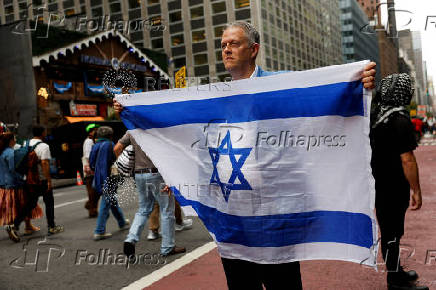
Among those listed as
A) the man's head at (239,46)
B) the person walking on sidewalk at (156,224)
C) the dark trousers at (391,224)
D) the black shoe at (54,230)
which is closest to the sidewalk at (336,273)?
the dark trousers at (391,224)

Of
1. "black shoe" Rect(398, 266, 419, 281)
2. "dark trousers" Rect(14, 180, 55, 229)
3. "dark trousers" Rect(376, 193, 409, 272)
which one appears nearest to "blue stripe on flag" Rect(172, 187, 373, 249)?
"dark trousers" Rect(376, 193, 409, 272)

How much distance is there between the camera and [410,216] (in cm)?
673

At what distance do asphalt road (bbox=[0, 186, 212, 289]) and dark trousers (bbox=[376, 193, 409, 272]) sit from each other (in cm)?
252

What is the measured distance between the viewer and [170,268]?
4.93 m

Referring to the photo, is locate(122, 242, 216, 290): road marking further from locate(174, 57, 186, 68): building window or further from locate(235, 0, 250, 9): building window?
locate(174, 57, 186, 68): building window

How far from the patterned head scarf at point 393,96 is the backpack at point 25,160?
5831 mm

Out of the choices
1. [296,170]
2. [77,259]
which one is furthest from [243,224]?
[77,259]

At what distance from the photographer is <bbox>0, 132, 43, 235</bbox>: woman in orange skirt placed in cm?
728

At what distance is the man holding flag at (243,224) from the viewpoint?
252cm

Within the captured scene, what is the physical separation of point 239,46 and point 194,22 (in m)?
55.2

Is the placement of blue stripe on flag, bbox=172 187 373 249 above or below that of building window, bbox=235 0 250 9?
below

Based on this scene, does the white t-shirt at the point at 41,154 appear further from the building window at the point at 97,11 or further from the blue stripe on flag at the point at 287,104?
the building window at the point at 97,11

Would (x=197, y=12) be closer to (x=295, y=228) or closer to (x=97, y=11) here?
(x=97, y=11)

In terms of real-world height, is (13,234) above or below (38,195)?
below
